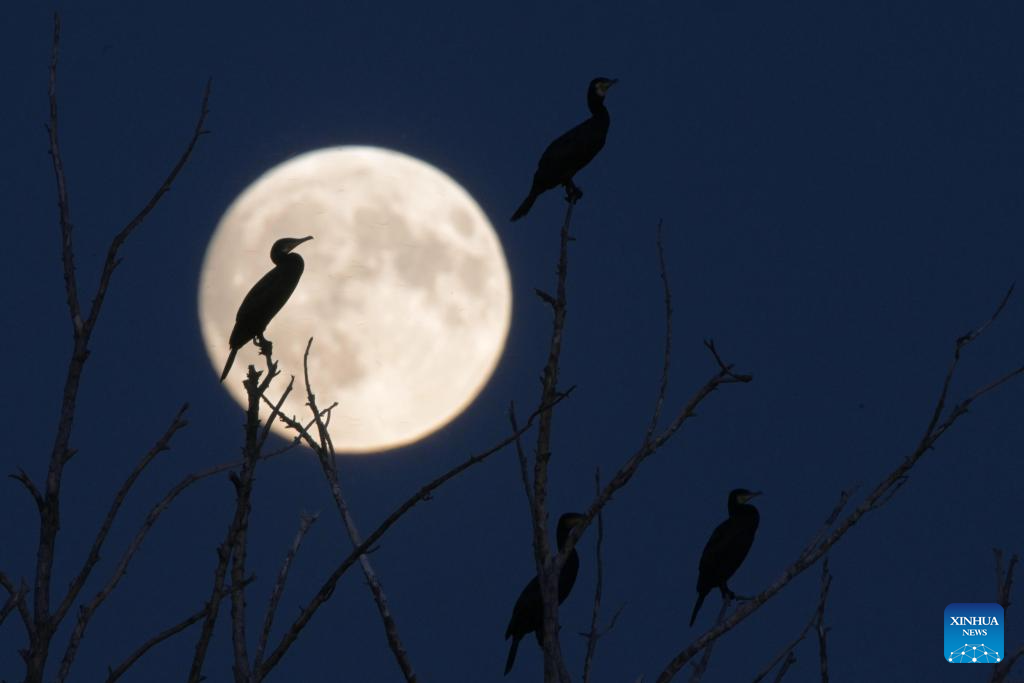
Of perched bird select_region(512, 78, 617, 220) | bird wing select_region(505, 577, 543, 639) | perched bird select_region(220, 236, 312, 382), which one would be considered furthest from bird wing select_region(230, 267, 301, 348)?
bird wing select_region(505, 577, 543, 639)

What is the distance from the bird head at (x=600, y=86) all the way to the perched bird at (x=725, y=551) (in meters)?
5.06

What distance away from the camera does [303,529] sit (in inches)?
213

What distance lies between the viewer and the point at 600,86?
15156 mm

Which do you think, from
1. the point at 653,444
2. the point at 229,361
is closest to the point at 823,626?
the point at 653,444

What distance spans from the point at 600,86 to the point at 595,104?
0.72ft

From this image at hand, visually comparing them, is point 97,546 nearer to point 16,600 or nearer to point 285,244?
point 16,600

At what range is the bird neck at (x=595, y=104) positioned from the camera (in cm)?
1503

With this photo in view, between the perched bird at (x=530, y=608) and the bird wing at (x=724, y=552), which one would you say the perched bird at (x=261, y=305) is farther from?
the bird wing at (x=724, y=552)

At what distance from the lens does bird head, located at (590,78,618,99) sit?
49.3ft

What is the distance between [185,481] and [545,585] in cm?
158

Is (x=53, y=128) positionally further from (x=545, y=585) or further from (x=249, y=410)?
(x=545, y=585)

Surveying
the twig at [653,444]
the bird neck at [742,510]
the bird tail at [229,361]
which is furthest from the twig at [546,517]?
the bird neck at [742,510]

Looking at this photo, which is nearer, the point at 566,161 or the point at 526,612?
the point at 526,612

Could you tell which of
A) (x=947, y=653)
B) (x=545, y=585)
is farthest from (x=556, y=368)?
(x=947, y=653)
